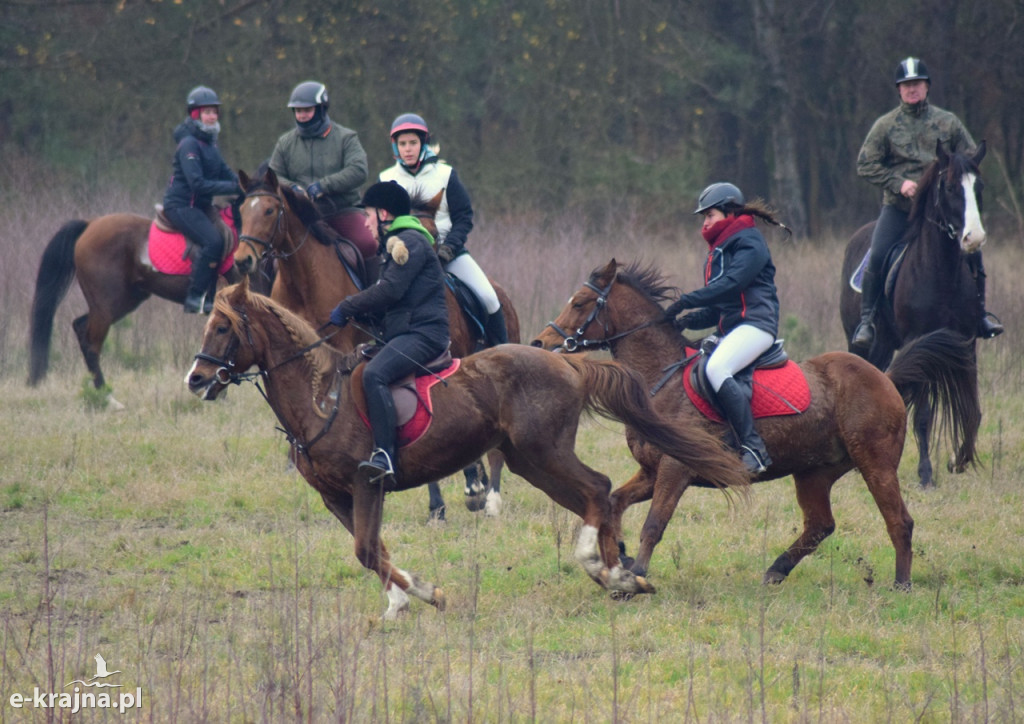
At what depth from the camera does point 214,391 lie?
21.3 ft

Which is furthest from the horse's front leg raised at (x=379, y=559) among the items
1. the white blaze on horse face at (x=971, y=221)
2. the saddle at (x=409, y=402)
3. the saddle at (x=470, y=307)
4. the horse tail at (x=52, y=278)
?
the horse tail at (x=52, y=278)

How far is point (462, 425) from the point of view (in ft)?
22.3

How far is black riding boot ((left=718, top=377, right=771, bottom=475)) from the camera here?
22.8 feet

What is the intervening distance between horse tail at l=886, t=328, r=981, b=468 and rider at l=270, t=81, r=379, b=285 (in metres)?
3.84

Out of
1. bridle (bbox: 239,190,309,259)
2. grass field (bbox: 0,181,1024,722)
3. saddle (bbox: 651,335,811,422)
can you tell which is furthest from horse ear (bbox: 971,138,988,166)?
bridle (bbox: 239,190,309,259)

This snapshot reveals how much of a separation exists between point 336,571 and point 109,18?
2050 centimetres

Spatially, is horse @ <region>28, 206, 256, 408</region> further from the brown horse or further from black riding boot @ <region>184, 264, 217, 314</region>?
the brown horse

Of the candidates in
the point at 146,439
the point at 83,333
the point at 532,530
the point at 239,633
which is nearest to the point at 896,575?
the point at 532,530

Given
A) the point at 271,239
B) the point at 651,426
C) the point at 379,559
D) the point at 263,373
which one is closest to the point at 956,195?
the point at 651,426

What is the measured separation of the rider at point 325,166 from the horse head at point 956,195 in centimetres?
433

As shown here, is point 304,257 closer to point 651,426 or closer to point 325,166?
point 325,166

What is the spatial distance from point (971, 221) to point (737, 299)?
2983 millimetres

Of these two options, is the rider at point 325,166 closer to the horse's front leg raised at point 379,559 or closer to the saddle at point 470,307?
the saddle at point 470,307

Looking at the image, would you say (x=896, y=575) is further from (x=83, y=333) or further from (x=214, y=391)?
(x=83, y=333)
